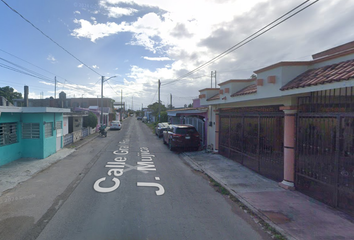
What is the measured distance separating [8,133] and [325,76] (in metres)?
12.1

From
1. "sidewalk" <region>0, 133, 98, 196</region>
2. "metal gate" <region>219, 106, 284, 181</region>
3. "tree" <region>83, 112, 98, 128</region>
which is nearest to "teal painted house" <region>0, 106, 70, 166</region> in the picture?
"sidewalk" <region>0, 133, 98, 196</region>

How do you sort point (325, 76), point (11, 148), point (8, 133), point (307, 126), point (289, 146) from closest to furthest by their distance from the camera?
point (325, 76) < point (307, 126) < point (289, 146) < point (8, 133) < point (11, 148)

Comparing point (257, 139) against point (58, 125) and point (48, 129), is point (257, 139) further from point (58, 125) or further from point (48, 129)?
point (58, 125)

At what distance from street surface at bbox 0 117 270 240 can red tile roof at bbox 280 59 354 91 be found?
3420mm

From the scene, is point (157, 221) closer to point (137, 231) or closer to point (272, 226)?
point (137, 231)

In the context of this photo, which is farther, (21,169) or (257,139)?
(21,169)

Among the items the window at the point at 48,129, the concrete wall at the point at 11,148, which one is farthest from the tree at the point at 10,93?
the concrete wall at the point at 11,148

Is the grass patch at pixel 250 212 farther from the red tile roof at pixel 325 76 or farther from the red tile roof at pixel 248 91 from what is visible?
the red tile roof at pixel 248 91

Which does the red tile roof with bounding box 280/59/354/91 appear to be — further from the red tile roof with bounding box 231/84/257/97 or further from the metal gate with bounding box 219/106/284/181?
the red tile roof with bounding box 231/84/257/97

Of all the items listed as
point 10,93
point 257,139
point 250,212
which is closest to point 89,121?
point 257,139

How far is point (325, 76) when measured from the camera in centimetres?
549

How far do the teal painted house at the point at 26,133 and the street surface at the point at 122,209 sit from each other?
9.24ft

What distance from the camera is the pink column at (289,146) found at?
700 cm

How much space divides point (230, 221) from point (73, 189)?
15.6 feet
